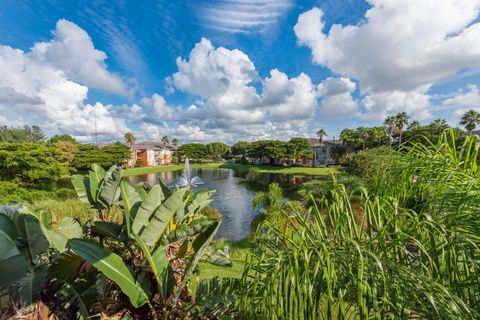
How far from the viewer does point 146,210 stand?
2.29 metres

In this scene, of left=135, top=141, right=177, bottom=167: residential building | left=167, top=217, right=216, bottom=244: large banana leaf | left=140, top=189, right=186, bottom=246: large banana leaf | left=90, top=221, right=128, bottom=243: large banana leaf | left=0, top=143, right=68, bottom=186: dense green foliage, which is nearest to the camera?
left=140, top=189, right=186, bottom=246: large banana leaf

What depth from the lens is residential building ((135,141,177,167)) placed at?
66400 millimetres

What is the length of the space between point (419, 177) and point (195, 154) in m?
72.6

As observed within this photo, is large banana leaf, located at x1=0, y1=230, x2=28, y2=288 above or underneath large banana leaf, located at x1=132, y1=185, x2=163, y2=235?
underneath

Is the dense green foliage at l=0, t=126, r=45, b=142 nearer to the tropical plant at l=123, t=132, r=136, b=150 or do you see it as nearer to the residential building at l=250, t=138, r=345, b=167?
the tropical plant at l=123, t=132, r=136, b=150

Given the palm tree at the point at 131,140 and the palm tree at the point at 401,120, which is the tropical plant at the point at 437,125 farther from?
the palm tree at the point at 131,140

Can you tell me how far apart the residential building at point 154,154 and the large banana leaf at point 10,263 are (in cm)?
6712

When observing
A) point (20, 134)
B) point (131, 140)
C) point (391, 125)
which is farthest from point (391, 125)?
point (20, 134)

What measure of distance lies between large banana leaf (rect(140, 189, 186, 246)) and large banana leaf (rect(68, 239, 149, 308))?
319 millimetres

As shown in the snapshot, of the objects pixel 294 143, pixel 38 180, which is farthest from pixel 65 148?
pixel 294 143

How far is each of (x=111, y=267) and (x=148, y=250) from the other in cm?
29

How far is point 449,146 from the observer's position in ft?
6.88

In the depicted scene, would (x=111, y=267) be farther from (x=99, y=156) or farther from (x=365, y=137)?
(x=365, y=137)

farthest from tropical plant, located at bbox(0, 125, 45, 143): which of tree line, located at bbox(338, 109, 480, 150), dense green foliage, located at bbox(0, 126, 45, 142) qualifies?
tree line, located at bbox(338, 109, 480, 150)
